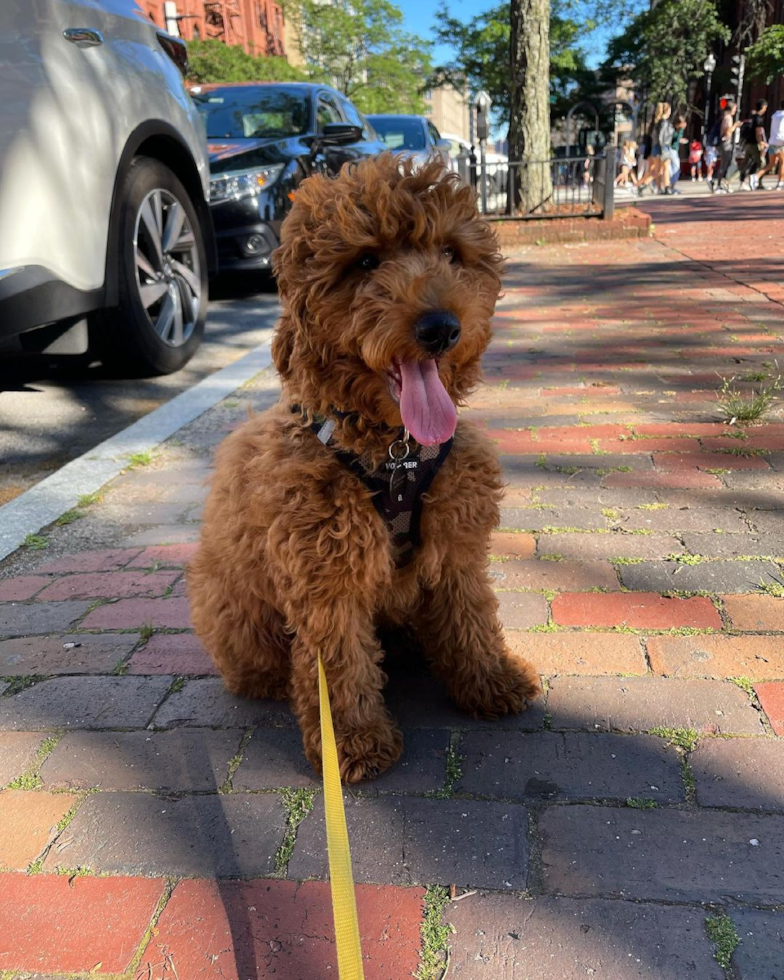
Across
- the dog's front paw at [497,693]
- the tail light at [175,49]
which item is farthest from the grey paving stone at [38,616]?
the tail light at [175,49]

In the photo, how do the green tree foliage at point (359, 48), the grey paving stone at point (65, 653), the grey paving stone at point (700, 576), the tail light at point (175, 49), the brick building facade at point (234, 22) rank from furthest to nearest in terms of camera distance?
the green tree foliage at point (359, 48) → the brick building facade at point (234, 22) → the tail light at point (175, 49) → the grey paving stone at point (700, 576) → the grey paving stone at point (65, 653)

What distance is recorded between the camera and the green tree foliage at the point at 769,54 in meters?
31.1

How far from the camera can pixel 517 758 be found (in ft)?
7.23

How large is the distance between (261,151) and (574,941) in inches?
325

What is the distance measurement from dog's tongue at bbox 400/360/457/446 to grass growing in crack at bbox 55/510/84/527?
2433 millimetres

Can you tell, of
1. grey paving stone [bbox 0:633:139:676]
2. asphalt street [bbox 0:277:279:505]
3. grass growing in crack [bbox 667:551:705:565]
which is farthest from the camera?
asphalt street [bbox 0:277:279:505]

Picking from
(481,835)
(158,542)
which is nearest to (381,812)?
(481,835)

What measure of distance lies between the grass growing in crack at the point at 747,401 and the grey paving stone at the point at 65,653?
3297 mm

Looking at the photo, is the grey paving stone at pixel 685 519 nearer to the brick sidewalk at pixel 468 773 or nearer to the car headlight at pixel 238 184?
the brick sidewalk at pixel 468 773

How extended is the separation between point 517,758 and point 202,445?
3053mm

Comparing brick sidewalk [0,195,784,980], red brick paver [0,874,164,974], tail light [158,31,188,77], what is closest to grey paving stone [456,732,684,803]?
brick sidewalk [0,195,784,980]

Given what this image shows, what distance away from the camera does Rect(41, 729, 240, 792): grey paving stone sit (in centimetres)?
220

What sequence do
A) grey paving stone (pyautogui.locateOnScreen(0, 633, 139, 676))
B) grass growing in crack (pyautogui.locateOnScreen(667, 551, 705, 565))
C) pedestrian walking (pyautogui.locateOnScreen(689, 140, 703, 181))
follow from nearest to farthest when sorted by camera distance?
grey paving stone (pyautogui.locateOnScreen(0, 633, 139, 676)) → grass growing in crack (pyautogui.locateOnScreen(667, 551, 705, 565)) → pedestrian walking (pyautogui.locateOnScreen(689, 140, 703, 181))

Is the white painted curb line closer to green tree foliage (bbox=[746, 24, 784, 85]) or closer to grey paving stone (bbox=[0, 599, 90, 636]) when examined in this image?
grey paving stone (bbox=[0, 599, 90, 636])
